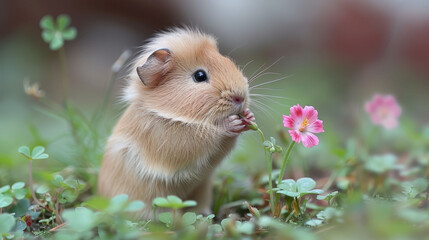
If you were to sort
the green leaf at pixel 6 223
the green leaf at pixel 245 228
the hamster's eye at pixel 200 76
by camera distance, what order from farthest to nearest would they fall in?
the hamster's eye at pixel 200 76 < the green leaf at pixel 6 223 < the green leaf at pixel 245 228

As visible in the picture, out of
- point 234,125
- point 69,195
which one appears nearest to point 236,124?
point 234,125

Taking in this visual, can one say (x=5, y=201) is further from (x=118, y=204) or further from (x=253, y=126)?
(x=253, y=126)

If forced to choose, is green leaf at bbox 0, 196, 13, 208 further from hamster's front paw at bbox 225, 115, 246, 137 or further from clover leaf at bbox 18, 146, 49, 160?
hamster's front paw at bbox 225, 115, 246, 137

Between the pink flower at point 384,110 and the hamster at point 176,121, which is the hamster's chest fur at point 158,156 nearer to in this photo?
the hamster at point 176,121

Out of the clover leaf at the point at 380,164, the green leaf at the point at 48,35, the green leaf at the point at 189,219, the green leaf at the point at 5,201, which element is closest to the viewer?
the green leaf at the point at 189,219

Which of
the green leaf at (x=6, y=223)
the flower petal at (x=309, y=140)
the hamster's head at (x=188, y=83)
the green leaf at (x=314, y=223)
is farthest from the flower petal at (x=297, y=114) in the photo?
the green leaf at (x=6, y=223)

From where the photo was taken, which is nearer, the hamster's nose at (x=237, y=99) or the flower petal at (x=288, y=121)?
the flower petal at (x=288, y=121)
